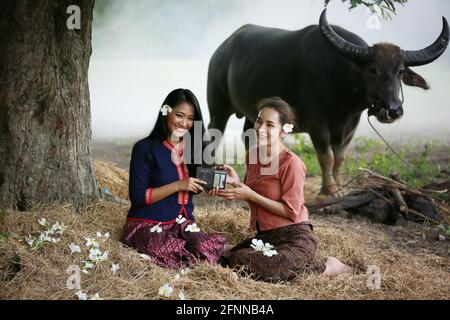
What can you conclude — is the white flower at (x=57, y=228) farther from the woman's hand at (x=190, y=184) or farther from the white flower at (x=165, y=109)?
the white flower at (x=165, y=109)

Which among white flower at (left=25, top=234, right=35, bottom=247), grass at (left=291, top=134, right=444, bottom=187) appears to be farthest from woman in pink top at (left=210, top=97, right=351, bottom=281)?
grass at (left=291, top=134, right=444, bottom=187)

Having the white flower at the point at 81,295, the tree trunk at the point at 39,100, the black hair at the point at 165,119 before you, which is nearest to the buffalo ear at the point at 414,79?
the black hair at the point at 165,119

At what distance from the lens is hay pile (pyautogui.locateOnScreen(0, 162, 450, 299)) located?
3.02 metres

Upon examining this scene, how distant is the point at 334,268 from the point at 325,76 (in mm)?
2818

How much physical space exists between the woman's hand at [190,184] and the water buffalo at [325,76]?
2437 millimetres

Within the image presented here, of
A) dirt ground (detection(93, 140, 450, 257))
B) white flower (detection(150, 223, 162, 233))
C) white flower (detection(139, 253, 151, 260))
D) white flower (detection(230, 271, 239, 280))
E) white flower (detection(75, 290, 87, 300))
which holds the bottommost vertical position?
dirt ground (detection(93, 140, 450, 257))

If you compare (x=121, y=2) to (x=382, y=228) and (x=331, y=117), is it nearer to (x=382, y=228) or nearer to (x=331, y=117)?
(x=331, y=117)

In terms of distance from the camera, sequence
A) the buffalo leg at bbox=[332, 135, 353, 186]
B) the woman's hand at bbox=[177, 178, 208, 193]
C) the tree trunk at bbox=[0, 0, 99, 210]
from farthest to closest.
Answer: the buffalo leg at bbox=[332, 135, 353, 186]
the tree trunk at bbox=[0, 0, 99, 210]
the woman's hand at bbox=[177, 178, 208, 193]

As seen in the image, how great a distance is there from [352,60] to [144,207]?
2973 millimetres

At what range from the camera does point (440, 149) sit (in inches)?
360

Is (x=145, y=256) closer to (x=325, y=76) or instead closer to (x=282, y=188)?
(x=282, y=188)

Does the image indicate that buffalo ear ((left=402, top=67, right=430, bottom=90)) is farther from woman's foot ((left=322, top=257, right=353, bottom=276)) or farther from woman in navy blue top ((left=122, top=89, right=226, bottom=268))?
woman in navy blue top ((left=122, top=89, right=226, bottom=268))

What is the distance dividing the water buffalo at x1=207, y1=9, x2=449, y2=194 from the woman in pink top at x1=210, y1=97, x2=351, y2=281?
6.73ft

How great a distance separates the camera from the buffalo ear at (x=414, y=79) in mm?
5570
